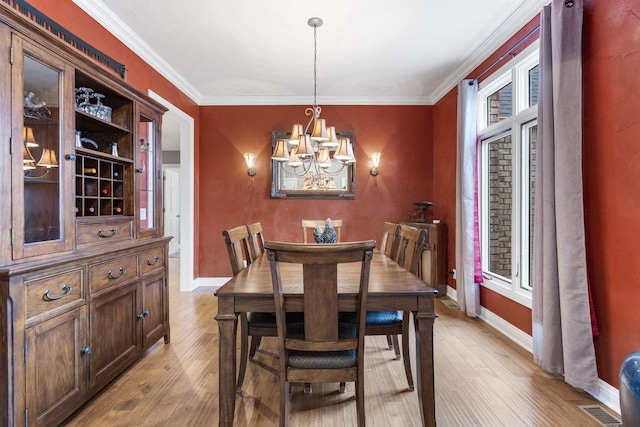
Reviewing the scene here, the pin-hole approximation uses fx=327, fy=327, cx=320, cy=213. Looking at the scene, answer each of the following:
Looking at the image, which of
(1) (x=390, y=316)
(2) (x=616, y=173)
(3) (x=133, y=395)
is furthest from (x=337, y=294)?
(2) (x=616, y=173)

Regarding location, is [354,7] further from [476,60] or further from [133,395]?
[133,395]

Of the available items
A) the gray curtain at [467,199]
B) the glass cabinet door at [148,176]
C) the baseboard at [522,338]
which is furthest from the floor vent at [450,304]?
the glass cabinet door at [148,176]

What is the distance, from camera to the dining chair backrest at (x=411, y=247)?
209cm

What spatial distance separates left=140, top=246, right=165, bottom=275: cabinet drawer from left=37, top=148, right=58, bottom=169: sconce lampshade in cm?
92

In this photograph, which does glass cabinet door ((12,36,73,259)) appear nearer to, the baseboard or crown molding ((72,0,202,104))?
crown molding ((72,0,202,104))

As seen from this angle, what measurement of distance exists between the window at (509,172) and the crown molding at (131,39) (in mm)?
3421

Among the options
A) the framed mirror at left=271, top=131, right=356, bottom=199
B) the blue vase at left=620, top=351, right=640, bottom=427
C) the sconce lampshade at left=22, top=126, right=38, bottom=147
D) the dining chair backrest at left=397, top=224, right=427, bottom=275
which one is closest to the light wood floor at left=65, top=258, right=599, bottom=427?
the dining chair backrest at left=397, top=224, right=427, bottom=275

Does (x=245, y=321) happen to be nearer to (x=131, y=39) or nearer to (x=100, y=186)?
(x=100, y=186)

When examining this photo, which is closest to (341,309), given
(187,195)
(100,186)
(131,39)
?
(100,186)

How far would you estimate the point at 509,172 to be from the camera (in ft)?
10.9

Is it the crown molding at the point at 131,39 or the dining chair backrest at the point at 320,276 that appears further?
the crown molding at the point at 131,39

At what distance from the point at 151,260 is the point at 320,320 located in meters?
1.74

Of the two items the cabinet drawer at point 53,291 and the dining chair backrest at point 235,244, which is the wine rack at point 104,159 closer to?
the cabinet drawer at point 53,291

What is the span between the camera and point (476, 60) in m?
3.46
